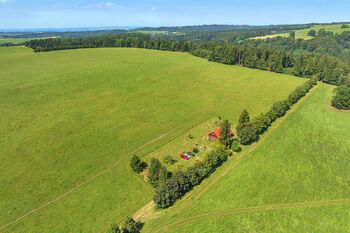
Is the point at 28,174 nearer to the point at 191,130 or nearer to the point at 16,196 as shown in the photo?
the point at 16,196

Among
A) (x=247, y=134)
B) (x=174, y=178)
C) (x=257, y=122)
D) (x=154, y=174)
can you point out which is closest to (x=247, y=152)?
(x=247, y=134)

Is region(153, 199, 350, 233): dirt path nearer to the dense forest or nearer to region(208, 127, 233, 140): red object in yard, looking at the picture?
region(208, 127, 233, 140): red object in yard

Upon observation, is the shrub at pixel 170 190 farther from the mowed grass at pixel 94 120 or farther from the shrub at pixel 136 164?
the shrub at pixel 136 164

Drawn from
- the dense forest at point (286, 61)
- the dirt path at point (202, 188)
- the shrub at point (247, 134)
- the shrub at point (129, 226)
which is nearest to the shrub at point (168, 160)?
the dirt path at point (202, 188)

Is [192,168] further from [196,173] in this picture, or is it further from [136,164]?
[136,164]

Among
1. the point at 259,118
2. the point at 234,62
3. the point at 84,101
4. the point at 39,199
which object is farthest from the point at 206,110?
the point at 234,62

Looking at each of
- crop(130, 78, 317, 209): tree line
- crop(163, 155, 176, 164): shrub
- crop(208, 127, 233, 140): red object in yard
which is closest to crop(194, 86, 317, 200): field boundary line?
crop(130, 78, 317, 209): tree line
